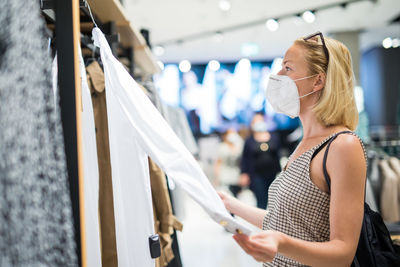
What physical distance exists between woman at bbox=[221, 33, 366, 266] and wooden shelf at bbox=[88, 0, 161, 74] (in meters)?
0.85

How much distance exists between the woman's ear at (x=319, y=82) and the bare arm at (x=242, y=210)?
0.56 m

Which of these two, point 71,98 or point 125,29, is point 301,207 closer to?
point 71,98

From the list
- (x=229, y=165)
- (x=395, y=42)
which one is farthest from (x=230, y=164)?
(x=395, y=42)

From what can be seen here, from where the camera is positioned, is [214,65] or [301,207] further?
[214,65]

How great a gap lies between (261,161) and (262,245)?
3.69 metres

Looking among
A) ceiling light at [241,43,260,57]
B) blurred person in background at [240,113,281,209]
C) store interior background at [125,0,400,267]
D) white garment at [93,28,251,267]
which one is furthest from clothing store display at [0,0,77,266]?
ceiling light at [241,43,260,57]

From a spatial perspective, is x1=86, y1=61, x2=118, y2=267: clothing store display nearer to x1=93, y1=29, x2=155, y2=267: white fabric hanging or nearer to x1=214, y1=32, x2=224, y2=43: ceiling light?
x1=93, y1=29, x2=155, y2=267: white fabric hanging

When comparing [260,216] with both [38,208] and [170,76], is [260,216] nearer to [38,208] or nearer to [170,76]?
[38,208]

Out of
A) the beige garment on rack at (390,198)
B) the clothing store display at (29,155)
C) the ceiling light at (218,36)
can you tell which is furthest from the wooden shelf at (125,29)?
the ceiling light at (218,36)

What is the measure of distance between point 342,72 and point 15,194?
3.56 feet

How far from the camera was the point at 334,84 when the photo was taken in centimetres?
119

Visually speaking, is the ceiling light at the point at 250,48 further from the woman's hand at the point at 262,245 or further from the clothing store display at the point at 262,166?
the woman's hand at the point at 262,245

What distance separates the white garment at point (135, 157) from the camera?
1.02 meters

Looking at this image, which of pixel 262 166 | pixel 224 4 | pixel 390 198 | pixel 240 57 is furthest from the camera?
pixel 240 57
